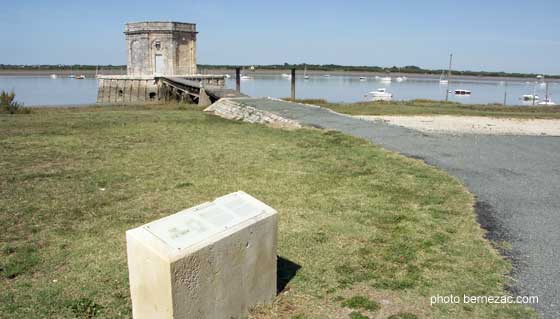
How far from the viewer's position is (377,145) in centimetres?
1103

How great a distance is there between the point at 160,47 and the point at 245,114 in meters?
33.3

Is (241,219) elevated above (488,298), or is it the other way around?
(241,219)

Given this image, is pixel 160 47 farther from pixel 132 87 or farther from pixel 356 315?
pixel 356 315

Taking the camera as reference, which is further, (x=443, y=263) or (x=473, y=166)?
(x=473, y=166)

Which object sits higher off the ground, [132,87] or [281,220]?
[132,87]

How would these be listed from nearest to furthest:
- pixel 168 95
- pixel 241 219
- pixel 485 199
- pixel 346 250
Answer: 1. pixel 241 219
2. pixel 346 250
3. pixel 485 199
4. pixel 168 95

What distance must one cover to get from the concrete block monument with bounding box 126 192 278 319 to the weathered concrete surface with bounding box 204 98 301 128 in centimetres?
1077

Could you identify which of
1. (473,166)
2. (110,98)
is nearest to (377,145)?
(473,166)

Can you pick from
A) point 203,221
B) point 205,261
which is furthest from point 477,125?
point 205,261

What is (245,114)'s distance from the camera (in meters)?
16.8

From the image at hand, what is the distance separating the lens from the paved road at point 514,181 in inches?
166

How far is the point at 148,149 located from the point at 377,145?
18.5 feet

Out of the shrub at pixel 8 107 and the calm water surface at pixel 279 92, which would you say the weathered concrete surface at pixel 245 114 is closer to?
the shrub at pixel 8 107

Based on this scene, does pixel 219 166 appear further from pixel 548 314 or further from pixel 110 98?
pixel 110 98
